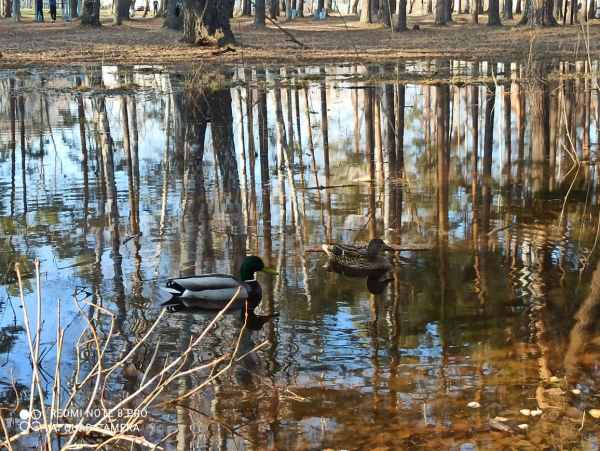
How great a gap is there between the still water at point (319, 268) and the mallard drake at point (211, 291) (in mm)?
122

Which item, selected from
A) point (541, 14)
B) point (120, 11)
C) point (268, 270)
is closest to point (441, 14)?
point (541, 14)

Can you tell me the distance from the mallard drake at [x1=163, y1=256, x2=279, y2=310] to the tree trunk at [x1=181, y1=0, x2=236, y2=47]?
23.2 metres

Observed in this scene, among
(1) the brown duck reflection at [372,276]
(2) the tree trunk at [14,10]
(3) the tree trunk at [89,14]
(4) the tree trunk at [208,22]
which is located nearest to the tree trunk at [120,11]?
(3) the tree trunk at [89,14]

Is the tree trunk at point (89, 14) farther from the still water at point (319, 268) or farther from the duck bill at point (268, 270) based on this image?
the duck bill at point (268, 270)

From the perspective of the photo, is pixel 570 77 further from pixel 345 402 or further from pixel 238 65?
pixel 345 402

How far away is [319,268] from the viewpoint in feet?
25.1

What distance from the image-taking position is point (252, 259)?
7098 millimetres

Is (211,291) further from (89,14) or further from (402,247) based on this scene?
(89,14)

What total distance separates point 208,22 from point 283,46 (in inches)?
126

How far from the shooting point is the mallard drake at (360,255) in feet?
24.4

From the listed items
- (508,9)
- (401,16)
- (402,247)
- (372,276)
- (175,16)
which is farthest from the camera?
(508,9)

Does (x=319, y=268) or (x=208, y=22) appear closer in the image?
(x=319, y=268)

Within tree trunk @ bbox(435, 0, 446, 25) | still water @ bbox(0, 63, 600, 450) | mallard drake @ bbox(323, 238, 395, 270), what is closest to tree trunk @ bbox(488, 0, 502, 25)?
tree trunk @ bbox(435, 0, 446, 25)

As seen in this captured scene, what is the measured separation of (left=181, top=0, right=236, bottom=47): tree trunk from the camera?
95.3ft
